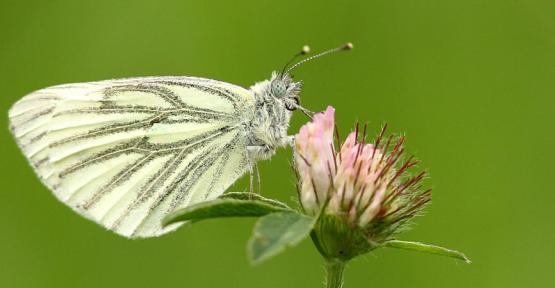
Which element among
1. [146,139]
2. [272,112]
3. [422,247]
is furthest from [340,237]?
[146,139]

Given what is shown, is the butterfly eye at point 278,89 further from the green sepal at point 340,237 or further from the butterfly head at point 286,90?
the green sepal at point 340,237

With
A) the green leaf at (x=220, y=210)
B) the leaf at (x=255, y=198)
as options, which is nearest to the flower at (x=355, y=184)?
the leaf at (x=255, y=198)

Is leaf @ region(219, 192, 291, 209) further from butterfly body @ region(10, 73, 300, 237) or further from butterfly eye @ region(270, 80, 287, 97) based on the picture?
butterfly eye @ region(270, 80, 287, 97)

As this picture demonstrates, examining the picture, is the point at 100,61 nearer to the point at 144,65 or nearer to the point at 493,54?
the point at 144,65

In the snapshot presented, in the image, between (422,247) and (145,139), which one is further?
(145,139)

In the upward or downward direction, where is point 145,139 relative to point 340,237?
upward

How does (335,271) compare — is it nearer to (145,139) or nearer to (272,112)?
(272,112)

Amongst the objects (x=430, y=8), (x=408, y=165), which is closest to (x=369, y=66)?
(x=430, y=8)

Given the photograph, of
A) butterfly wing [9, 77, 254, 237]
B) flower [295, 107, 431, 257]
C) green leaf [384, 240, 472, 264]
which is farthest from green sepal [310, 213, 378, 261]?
butterfly wing [9, 77, 254, 237]
